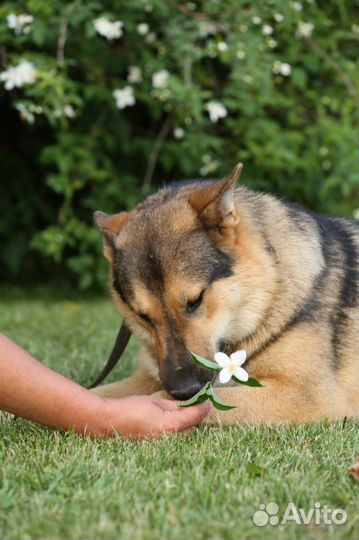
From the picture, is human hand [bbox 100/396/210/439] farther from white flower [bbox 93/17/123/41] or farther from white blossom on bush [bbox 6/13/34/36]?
white blossom on bush [bbox 6/13/34/36]

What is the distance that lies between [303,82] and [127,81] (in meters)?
1.65

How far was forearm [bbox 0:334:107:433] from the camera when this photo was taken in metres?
3.32

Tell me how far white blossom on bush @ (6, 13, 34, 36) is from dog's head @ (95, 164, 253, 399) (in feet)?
11.3

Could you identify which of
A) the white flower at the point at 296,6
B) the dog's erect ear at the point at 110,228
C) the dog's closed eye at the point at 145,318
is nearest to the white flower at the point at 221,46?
the white flower at the point at 296,6

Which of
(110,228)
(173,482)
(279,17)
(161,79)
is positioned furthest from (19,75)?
(173,482)

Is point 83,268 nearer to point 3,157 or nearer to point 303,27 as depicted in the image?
point 3,157

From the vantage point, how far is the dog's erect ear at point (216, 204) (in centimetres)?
403

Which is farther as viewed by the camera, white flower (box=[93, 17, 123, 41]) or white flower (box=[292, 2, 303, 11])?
white flower (box=[292, 2, 303, 11])

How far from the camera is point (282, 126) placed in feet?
29.6

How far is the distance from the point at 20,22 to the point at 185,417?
454 centimetres

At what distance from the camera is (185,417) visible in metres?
3.64

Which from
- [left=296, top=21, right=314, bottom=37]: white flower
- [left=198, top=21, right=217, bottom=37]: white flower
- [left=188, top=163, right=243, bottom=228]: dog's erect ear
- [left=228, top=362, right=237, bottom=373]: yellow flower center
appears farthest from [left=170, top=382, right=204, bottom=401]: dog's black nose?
[left=296, top=21, right=314, bottom=37]: white flower

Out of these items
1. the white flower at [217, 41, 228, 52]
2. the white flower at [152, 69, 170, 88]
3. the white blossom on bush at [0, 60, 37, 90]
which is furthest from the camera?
the white flower at [152, 69, 170, 88]

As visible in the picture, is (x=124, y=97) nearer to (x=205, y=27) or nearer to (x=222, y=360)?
(x=205, y=27)
